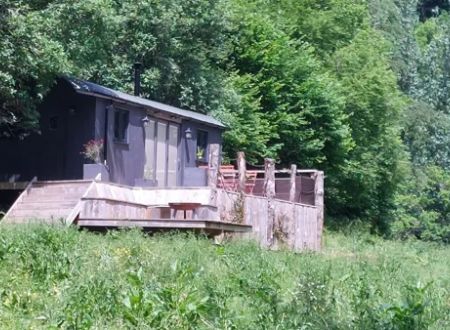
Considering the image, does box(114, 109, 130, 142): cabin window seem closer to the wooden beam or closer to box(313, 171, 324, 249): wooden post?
the wooden beam

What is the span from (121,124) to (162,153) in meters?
2.49

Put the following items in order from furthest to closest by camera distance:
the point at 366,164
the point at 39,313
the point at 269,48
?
the point at 366,164 < the point at 269,48 < the point at 39,313

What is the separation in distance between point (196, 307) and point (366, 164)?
30.4 m

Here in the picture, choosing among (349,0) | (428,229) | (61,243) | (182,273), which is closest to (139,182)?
(61,243)

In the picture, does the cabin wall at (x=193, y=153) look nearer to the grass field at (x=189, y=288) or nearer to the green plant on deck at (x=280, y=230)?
the green plant on deck at (x=280, y=230)

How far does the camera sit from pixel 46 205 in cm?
2283

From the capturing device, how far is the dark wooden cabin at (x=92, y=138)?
26.2 metres

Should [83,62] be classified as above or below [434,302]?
above

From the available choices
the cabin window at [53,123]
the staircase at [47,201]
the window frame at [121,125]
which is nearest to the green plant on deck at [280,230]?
the window frame at [121,125]

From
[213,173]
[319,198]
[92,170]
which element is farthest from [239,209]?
[319,198]

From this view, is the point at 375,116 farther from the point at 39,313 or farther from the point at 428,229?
the point at 39,313

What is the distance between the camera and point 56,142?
2669 centimetres

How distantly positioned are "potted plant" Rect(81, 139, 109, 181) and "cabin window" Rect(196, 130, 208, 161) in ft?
18.8

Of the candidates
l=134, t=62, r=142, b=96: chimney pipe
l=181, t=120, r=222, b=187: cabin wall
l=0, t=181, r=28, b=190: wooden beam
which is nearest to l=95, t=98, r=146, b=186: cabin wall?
l=181, t=120, r=222, b=187: cabin wall
